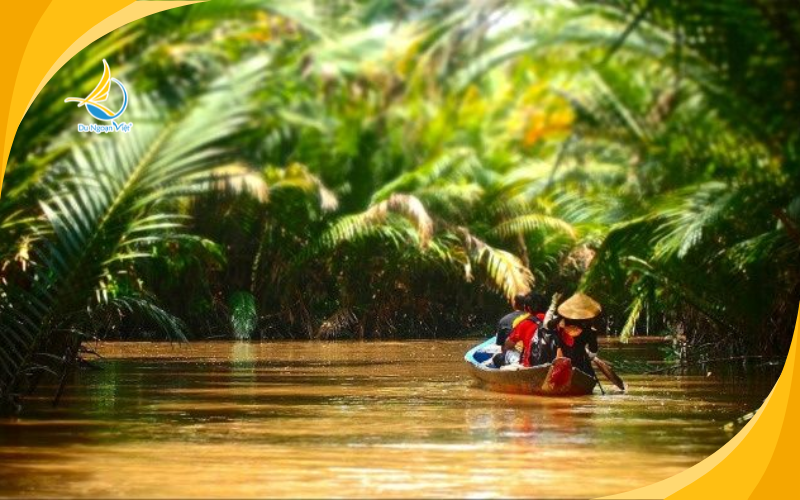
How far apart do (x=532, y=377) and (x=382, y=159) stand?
453 cm

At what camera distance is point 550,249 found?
1075 cm

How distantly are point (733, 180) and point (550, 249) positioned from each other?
78.2 inches

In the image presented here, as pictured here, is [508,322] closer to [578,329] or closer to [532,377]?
[578,329]

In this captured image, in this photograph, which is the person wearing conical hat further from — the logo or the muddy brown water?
the logo

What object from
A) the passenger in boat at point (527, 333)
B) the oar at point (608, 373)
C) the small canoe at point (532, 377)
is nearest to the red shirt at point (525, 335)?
the passenger in boat at point (527, 333)

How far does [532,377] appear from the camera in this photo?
42.0ft

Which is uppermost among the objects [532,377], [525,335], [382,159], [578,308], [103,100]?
[103,100]

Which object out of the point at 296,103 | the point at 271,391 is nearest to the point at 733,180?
the point at 296,103

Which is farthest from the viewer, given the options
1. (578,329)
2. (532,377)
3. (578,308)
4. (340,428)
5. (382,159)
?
(532,377)

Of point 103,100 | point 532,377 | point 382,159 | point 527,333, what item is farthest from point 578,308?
point 103,100

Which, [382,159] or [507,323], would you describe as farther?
[507,323]

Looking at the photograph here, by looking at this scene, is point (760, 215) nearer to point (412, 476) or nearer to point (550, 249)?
point (550, 249)

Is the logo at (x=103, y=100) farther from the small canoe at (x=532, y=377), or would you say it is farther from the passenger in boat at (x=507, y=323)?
the small canoe at (x=532, y=377)

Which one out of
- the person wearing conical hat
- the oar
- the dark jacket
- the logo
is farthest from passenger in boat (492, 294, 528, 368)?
the logo
